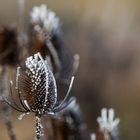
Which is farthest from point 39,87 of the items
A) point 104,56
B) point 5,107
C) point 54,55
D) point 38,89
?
point 104,56

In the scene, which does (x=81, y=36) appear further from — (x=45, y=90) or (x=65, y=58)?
(x=45, y=90)

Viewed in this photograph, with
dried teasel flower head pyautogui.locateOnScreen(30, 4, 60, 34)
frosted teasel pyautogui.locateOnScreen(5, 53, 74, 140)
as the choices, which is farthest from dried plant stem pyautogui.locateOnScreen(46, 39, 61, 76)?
frosted teasel pyautogui.locateOnScreen(5, 53, 74, 140)

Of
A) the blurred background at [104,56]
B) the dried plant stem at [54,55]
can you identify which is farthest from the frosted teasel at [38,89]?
the blurred background at [104,56]

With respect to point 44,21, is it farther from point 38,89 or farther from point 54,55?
point 38,89

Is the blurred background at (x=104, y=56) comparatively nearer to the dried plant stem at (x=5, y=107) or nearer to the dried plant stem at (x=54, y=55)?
the dried plant stem at (x=5, y=107)

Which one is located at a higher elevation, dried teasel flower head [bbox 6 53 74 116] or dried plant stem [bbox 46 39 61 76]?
dried plant stem [bbox 46 39 61 76]

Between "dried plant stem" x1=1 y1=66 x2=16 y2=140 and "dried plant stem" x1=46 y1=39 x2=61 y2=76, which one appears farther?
"dried plant stem" x1=1 y1=66 x2=16 y2=140

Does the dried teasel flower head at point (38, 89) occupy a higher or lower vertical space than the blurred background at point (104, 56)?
lower

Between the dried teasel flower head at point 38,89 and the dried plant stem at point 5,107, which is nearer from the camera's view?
the dried teasel flower head at point 38,89

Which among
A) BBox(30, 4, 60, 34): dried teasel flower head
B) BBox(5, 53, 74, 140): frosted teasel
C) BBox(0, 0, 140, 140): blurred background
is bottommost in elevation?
BBox(5, 53, 74, 140): frosted teasel

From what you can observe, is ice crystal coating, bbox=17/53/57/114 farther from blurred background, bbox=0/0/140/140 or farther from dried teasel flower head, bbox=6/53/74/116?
blurred background, bbox=0/0/140/140
